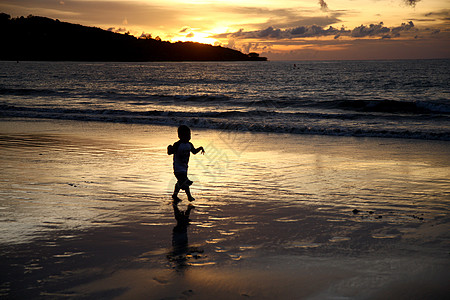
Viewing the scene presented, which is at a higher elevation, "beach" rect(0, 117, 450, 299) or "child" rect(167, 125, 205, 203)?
"child" rect(167, 125, 205, 203)

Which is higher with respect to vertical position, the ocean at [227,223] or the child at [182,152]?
the child at [182,152]

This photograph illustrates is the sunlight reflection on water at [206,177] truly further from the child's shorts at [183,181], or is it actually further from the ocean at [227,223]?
the child's shorts at [183,181]

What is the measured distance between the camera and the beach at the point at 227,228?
156 inches

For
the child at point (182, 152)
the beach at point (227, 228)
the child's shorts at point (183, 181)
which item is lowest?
the beach at point (227, 228)

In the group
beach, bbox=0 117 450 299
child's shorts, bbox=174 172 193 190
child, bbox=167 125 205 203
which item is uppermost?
child, bbox=167 125 205 203

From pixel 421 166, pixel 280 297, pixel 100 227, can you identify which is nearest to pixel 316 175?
pixel 421 166

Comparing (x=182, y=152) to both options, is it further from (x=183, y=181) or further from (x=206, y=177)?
(x=206, y=177)

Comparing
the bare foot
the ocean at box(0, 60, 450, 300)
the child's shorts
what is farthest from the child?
the ocean at box(0, 60, 450, 300)

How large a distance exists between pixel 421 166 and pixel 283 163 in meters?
Answer: 3.36

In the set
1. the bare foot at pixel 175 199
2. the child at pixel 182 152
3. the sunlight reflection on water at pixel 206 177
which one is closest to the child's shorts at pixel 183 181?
the child at pixel 182 152

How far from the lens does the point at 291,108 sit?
105 feet

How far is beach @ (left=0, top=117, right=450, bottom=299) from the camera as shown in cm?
396

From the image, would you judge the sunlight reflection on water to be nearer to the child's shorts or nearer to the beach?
the beach

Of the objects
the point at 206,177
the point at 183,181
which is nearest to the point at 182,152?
the point at 183,181
